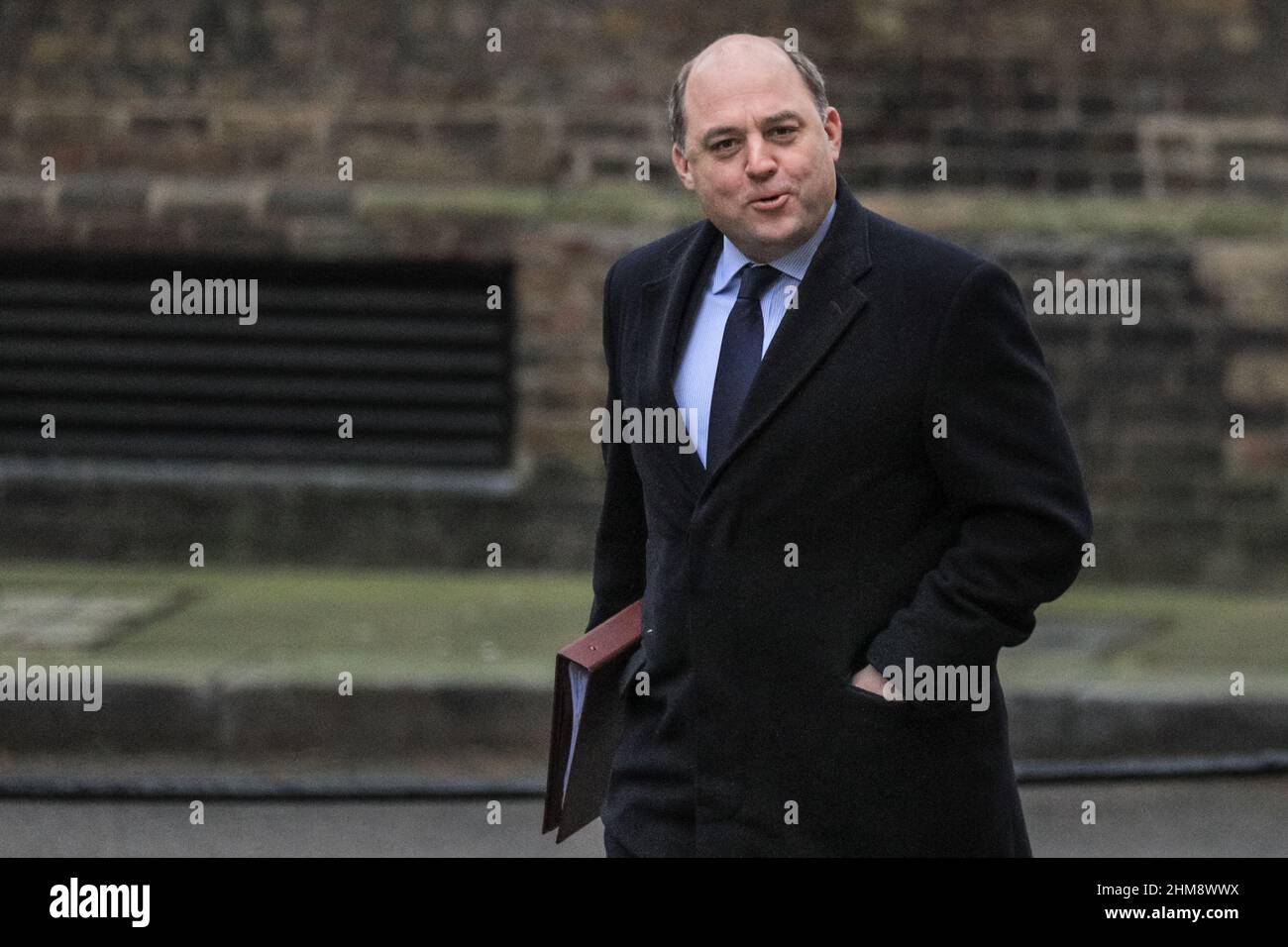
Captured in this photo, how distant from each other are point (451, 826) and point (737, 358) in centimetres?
347

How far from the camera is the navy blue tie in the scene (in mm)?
2973

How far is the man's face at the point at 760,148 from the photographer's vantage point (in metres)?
2.91

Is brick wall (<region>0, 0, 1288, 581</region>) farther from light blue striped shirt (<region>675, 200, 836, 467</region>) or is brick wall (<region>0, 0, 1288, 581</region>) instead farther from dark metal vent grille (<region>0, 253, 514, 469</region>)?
light blue striped shirt (<region>675, 200, 836, 467</region>)

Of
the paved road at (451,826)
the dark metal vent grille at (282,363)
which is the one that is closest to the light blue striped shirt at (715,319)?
the paved road at (451,826)

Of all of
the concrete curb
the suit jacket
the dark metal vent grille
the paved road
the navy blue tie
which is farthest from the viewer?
the dark metal vent grille

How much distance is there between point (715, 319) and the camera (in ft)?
10.2

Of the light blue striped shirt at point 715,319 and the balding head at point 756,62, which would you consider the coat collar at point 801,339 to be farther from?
the balding head at point 756,62

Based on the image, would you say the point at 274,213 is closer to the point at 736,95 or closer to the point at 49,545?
the point at 49,545

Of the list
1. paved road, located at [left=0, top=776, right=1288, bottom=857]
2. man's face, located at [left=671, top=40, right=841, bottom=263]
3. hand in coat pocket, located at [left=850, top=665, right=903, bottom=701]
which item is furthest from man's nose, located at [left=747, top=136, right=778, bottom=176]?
paved road, located at [left=0, top=776, right=1288, bottom=857]

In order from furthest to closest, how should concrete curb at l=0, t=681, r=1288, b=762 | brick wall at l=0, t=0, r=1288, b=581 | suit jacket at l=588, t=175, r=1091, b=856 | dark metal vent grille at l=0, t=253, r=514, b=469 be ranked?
dark metal vent grille at l=0, t=253, r=514, b=469 → brick wall at l=0, t=0, r=1288, b=581 → concrete curb at l=0, t=681, r=1288, b=762 → suit jacket at l=588, t=175, r=1091, b=856

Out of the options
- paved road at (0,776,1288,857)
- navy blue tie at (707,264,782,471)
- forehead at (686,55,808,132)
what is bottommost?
paved road at (0,776,1288,857)

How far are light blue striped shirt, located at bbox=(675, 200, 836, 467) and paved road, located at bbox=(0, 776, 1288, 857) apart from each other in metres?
3.07

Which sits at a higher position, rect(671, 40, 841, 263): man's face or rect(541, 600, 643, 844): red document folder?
rect(671, 40, 841, 263): man's face
